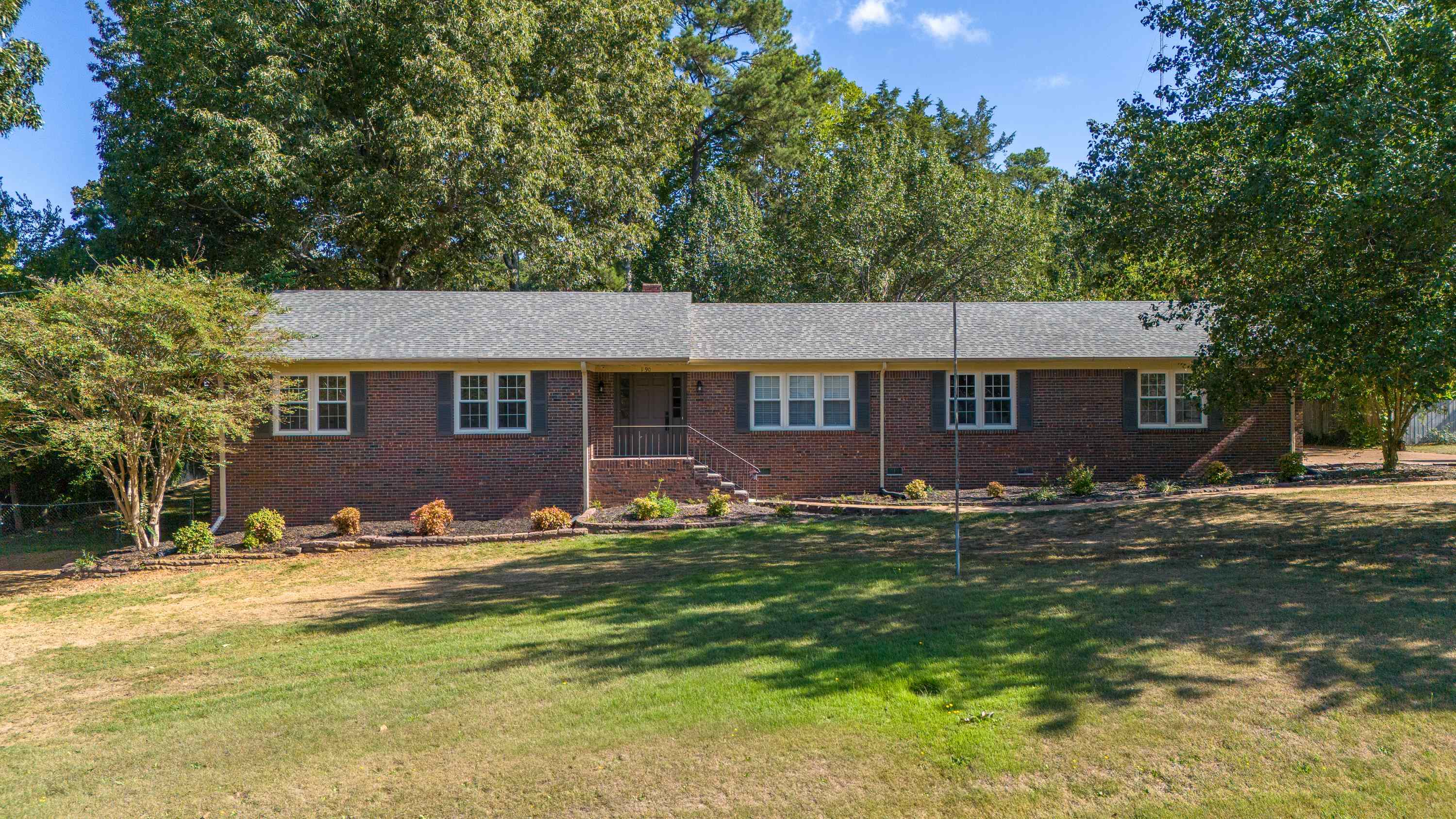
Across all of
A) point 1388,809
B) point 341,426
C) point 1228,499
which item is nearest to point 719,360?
point 341,426

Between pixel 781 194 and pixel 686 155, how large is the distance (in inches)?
182

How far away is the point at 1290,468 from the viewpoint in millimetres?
16844

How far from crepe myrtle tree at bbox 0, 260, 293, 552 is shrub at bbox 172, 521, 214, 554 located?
1.54ft

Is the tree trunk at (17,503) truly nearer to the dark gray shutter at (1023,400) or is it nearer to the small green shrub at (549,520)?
the small green shrub at (549,520)

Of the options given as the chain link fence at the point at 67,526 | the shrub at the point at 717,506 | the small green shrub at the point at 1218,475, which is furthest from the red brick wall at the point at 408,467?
the small green shrub at the point at 1218,475

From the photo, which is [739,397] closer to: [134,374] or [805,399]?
[805,399]

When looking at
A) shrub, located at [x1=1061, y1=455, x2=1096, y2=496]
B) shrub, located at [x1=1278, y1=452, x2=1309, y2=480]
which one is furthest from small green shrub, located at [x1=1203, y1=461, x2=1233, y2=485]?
shrub, located at [x1=1061, y1=455, x2=1096, y2=496]

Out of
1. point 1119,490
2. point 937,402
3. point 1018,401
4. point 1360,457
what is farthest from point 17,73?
point 1360,457

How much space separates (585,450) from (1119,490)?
10599 mm

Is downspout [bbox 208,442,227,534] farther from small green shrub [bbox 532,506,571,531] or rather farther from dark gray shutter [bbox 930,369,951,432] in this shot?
dark gray shutter [bbox 930,369,951,432]

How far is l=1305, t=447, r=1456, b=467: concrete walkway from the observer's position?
1969cm

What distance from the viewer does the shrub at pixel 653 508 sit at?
579 inches

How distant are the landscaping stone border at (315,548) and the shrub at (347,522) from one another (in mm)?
348

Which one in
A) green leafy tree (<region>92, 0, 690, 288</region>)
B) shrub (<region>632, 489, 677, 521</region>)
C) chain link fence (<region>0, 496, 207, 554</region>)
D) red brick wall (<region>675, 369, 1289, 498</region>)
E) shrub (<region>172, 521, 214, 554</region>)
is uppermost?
green leafy tree (<region>92, 0, 690, 288</region>)
